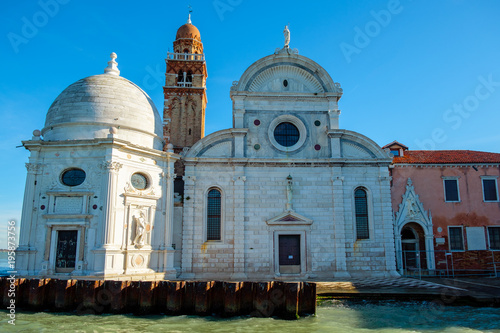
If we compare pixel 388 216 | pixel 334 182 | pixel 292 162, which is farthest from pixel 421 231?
pixel 292 162

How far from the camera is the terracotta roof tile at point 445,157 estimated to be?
26406mm

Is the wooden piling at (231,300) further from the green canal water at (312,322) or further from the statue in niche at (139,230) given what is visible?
the statue in niche at (139,230)

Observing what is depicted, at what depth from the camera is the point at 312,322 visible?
42.3 ft

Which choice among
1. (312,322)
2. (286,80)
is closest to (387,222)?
(286,80)

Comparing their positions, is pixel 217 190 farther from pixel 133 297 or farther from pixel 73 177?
pixel 133 297

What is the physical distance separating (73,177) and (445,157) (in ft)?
79.1

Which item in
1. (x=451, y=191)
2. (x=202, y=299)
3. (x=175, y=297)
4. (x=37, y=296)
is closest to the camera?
(x=202, y=299)

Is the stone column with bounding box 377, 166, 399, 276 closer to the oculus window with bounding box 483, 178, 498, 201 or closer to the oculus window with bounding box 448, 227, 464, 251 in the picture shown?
the oculus window with bounding box 448, 227, 464, 251

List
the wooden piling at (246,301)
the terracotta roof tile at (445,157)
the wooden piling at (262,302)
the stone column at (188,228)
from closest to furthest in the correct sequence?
the wooden piling at (262,302) → the wooden piling at (246,301) → the stone column at (188,228) → the terracotta roof tile at (445,157)

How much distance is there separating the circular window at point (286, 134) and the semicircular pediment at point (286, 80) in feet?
7.70

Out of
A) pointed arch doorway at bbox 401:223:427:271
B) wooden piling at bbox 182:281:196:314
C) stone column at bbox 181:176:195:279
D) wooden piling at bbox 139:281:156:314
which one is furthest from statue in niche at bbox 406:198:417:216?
wooden piling at bbox 139:281:156:314

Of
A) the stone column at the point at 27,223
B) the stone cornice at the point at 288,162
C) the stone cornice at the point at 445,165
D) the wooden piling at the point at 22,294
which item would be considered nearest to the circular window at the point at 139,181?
the stone cornice at the point at 288,162

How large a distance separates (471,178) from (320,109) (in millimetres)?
11830

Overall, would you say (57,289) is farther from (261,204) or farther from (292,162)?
(292,162)
